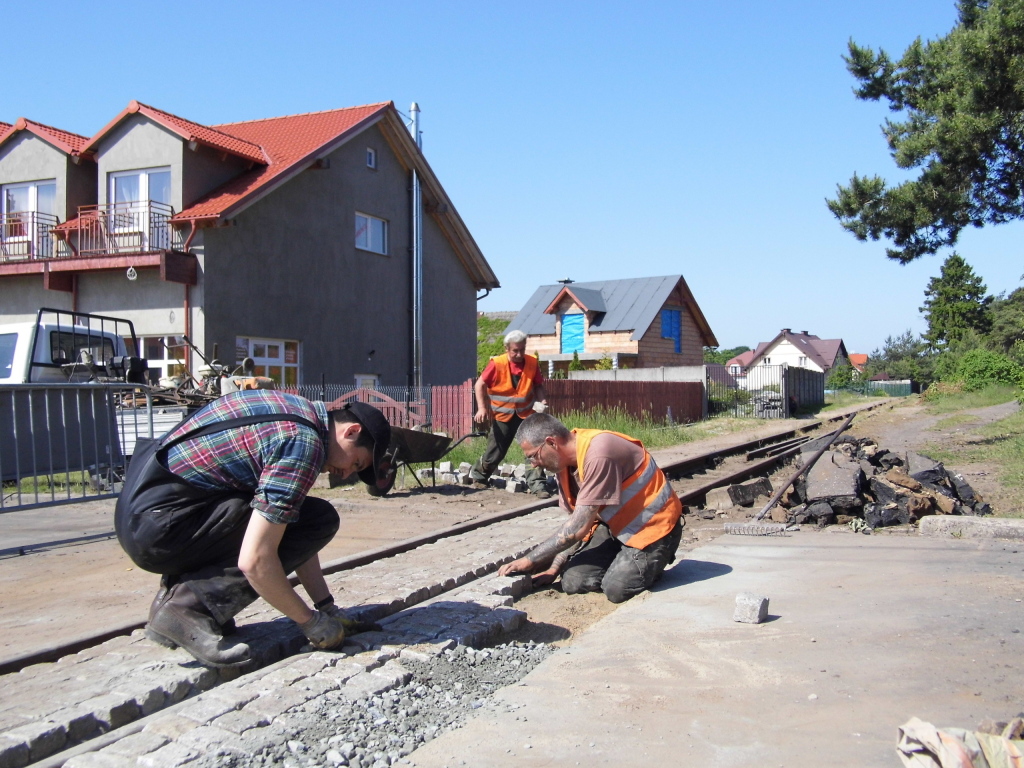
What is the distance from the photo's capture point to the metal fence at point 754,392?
1211 inches

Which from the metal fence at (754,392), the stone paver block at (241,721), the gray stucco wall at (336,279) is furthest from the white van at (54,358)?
the metal fence at (754,392)

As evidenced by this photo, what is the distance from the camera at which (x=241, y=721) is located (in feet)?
10.7

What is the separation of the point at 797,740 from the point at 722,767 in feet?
1.25

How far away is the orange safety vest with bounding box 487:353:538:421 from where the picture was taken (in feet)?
30.2

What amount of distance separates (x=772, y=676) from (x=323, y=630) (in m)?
2.02

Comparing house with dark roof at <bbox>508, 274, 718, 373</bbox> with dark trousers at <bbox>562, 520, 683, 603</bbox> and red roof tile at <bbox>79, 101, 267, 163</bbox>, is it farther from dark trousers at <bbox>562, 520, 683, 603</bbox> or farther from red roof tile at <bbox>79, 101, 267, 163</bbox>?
dark trousers at <bbox>562, 520, 683, 603</bbox>

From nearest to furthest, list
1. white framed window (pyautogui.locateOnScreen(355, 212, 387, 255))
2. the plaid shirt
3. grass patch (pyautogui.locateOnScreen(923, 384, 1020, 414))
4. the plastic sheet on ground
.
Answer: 1. the plastic sheet on ground
2. the plaid shirt
3. white framed window (pyautogui.locateOnScreen(355, 212, 387, 255))
4. grass patch (pyautogui.locateOnScreen(923, 384, 1020, 414))

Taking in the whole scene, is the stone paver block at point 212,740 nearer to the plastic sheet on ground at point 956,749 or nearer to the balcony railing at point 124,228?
the plastic sheet on ground at point 956,749

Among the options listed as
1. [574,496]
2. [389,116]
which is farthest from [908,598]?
[389,116]

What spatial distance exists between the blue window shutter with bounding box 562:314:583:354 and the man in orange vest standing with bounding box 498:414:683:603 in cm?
3752

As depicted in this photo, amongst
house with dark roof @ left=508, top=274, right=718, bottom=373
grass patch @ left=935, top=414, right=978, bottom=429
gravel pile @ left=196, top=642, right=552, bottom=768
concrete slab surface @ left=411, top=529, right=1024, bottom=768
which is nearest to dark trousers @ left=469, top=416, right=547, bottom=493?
concrete slab surface @ left=411, top=529, right=1024, bottom=768

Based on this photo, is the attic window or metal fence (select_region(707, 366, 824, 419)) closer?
metal fence (select_region(707, 366, 824, 419))

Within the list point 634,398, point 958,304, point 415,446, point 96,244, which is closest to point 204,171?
point 96,244

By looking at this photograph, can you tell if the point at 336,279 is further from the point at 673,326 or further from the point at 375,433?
the point at 673,326
